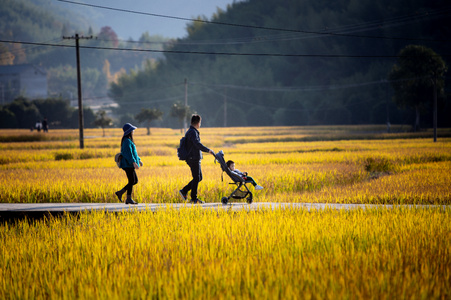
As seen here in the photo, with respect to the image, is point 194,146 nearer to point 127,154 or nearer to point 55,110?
point 127,154

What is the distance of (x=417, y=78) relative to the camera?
4581 centimetres

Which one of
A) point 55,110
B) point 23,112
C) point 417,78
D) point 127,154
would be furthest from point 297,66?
point 127,154

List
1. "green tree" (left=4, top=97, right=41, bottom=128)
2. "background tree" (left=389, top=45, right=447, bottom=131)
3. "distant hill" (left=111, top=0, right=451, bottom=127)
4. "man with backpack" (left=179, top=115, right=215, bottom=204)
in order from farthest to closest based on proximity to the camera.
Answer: "distant hill" (left=111, top=0, right=451, bottom=127)
"green tree" (left=4, top=97, right=41, bottom=128)
"background tree" (left=389, top=45, right=447, bottom=131)
"man with backpack" (left=179, top=115, right=215, bottom=204)

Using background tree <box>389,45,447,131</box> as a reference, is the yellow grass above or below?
below

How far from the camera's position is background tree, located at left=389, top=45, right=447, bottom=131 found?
46.0 m

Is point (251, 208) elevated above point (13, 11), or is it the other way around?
point (13, 11)

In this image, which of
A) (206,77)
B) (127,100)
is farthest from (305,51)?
(127,100)

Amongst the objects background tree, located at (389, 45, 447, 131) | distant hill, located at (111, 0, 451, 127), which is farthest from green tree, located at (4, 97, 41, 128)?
background tree, located at (389, 45, 447, 131)

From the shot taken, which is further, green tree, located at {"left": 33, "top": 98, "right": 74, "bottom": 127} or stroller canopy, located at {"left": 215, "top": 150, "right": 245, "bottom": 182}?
green tree, located at {"left": 33, "top": 98, "right": 74, "bottom": 127}

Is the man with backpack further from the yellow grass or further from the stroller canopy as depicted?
the yellow grass

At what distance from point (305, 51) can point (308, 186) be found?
6375 cm

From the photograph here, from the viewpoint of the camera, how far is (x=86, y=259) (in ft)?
17.5

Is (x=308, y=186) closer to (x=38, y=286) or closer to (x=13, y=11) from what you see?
(x=38, y=286)

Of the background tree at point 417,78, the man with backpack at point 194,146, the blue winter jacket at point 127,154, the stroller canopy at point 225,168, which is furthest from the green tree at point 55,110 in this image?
the stroller canopy at point 225,168
